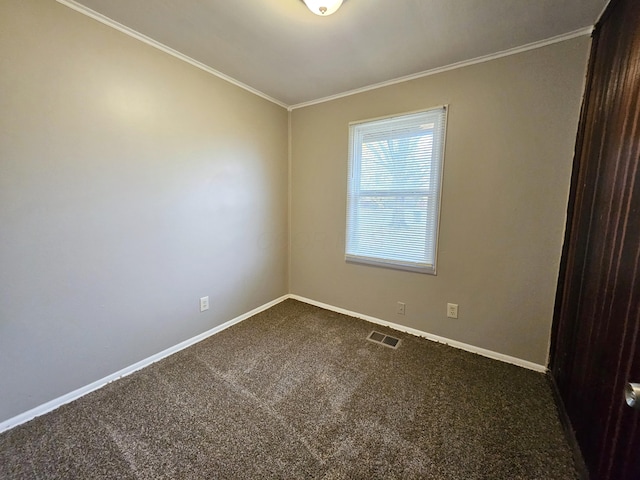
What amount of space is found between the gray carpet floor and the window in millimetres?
936

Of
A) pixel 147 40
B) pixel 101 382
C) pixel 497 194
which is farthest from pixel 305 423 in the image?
pixel 147 40

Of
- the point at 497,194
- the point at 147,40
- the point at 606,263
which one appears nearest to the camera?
the point at 606,263

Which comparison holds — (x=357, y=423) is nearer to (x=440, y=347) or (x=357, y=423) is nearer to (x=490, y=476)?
(x=490, y=476)

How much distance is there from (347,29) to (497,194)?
1625 millimetres

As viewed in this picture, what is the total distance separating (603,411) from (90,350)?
2.81 metres

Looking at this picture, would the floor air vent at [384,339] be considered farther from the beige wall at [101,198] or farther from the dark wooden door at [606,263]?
the beige wall at [101,198]

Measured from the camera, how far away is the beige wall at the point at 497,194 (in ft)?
5.88

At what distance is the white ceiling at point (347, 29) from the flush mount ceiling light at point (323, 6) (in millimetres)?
95

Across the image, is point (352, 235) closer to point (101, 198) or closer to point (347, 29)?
point (347, 29)

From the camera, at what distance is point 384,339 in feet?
7.86

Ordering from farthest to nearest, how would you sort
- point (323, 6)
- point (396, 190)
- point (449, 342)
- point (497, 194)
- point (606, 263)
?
point (396, 190), point (449, 342), point (497, 194), point (323, 6), point (606, 263)

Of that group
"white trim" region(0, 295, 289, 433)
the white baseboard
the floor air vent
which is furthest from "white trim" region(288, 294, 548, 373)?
"white trim" region(0, 295, 289, 433)

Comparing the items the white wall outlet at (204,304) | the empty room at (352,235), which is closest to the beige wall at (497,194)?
the empty room at (352,235)

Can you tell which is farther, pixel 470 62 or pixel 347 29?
pixel 470 62
